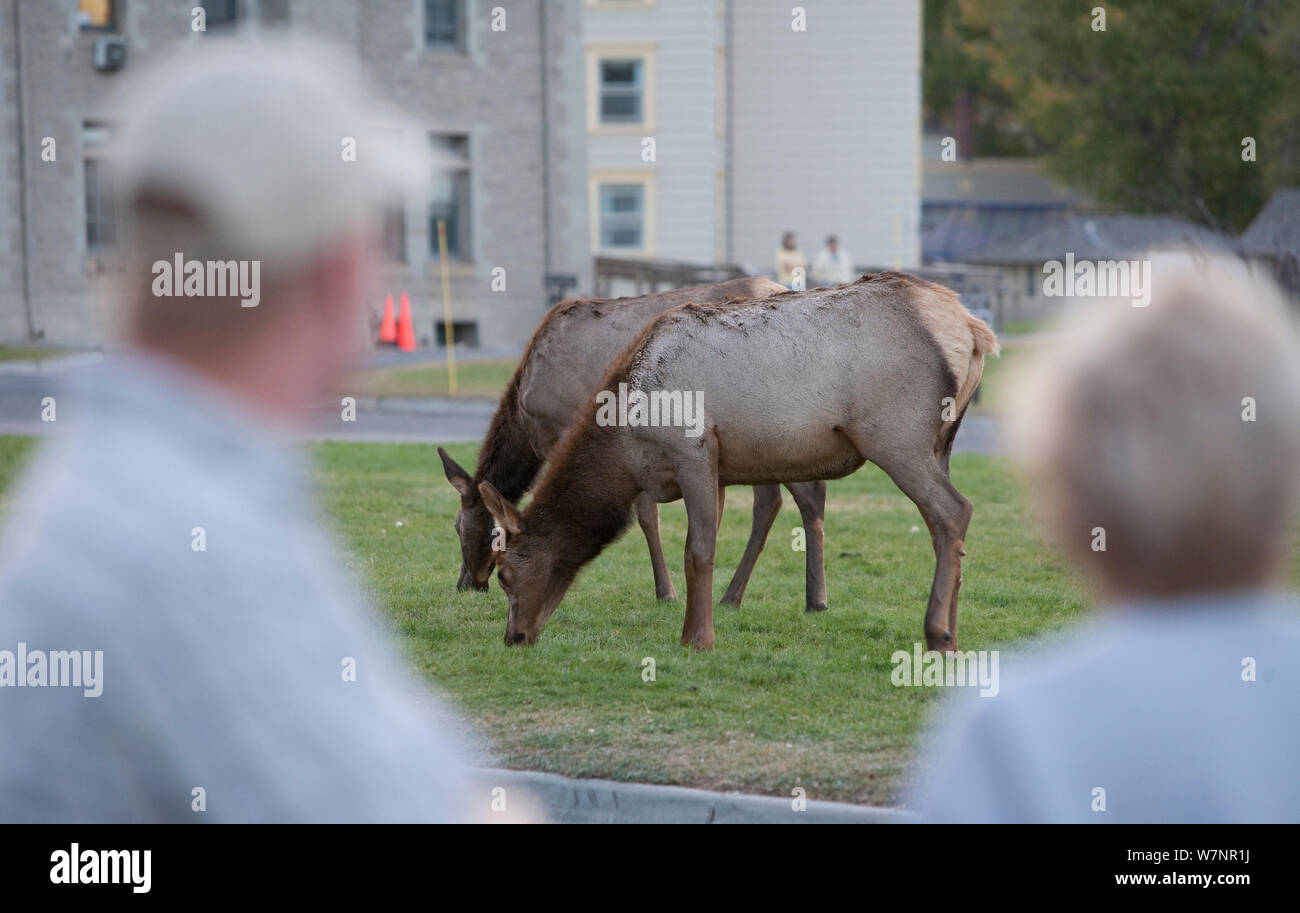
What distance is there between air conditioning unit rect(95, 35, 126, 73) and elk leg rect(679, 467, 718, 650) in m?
24.4

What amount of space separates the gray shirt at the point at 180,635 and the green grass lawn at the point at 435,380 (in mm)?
20356

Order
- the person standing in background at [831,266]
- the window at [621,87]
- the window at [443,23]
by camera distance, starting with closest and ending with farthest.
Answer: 1. the person standing in background at [831,266]
2. the window at [443,23]
3. the window at [621,87]

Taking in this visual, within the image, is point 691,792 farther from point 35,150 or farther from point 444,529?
point 35,150

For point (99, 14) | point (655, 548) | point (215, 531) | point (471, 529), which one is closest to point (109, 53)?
point (99, 14)

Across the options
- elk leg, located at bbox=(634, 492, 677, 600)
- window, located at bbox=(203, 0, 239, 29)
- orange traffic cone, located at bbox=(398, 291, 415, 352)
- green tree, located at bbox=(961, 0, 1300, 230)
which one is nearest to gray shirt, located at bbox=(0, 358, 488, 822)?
elk leg, located at bbox=(634, 492, 677, 600)

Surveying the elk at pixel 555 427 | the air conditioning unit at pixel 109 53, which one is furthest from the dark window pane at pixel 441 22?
the elk at pixel 555 427

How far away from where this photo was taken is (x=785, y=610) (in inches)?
389

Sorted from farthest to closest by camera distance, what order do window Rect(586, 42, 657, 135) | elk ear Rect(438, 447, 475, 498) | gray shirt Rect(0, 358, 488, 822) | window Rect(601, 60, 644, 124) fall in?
1. window Rect(601, 60, 644, 124)
2. window Rect(586, 42, 657, 135)
3. elk ear Rect(438, 447, 475, 498)
4. gray shirt Rect(0, 358, 488, 822)

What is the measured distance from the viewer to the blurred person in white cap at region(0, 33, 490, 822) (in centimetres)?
185

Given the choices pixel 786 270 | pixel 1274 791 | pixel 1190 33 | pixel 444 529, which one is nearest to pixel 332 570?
pixel 1274 791

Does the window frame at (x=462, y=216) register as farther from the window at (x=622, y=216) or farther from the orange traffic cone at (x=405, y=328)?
the window at (x=622, y=216)

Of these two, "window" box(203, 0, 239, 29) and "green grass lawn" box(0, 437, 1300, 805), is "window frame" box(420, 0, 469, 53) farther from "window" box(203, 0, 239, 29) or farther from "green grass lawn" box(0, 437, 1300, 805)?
"green grass lawn" box(0, 437, 1300, 805)

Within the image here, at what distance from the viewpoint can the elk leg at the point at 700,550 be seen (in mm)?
8500

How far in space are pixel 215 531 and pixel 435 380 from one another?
78.5 ft
